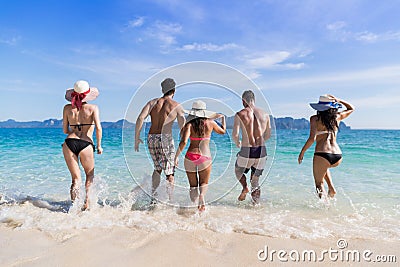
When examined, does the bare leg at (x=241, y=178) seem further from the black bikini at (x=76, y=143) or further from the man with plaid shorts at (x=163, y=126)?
the black bikini at (x=76, y=143)

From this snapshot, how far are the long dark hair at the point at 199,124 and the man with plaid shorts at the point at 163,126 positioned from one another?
337 mm

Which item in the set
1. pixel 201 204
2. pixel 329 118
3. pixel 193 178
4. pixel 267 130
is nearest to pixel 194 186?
pixel 193 178

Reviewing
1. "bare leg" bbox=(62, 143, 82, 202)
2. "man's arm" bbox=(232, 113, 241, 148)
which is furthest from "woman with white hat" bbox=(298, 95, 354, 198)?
"bare leg" bbox=(62, 143, 82, 202)

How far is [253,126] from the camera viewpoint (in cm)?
507

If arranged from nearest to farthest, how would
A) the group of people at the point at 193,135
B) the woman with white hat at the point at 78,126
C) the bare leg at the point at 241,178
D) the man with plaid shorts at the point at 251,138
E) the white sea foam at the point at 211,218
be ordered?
the white sea foam at the point at 211,218, the group of people at the point at 193,135, the woman with white hat at the point at 78,126, the man with plaid shorts at the point at 251,138, the bare leg at the point at 241,178

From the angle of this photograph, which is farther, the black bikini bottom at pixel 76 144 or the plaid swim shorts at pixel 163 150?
the plaid swim shorts at pixel 163 150

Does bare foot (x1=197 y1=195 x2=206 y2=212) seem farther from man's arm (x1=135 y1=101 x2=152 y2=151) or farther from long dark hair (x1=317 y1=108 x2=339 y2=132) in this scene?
long dark hair (x1=317 y1=108 x2=339 y2=132)

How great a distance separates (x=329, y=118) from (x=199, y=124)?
2126mm

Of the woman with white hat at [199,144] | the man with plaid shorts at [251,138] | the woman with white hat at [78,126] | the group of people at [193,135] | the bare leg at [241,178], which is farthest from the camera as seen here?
the bare leg at [241,178]

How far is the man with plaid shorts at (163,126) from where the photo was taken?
4766mm

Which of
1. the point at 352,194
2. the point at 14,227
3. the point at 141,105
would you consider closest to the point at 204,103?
the point at 141,105

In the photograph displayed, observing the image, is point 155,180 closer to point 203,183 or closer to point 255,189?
point 203,183

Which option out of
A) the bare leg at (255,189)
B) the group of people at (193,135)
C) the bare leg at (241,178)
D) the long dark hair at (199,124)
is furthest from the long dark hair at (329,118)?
the long dark hair at (199,124)

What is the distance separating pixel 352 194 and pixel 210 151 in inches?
142
